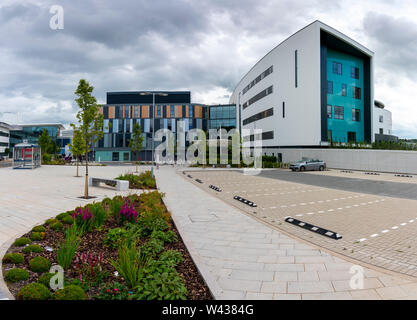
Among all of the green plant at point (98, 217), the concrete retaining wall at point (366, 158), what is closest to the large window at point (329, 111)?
the concrete retaining wall at point (366, 158)

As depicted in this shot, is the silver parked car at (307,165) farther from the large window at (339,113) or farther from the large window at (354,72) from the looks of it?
the large window at (354,72)

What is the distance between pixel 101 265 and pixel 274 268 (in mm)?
3158

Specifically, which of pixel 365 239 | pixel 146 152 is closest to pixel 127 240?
pixel 365 239

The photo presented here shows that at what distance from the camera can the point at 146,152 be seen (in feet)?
231

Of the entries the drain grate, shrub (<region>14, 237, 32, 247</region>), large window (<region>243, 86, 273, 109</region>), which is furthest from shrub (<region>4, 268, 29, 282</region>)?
large window (<region>243, 86, 273, 109</region>)

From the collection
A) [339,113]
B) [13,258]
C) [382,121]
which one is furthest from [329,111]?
[13,258]

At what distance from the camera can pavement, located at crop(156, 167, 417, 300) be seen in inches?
138

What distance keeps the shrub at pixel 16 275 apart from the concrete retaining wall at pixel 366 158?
113 feet

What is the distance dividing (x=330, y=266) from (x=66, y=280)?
4.57 metres

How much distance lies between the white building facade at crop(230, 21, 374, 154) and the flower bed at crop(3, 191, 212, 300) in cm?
3527

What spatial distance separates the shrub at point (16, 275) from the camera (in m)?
3.64

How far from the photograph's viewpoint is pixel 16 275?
3668mm

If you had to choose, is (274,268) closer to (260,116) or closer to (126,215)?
(126,215)
